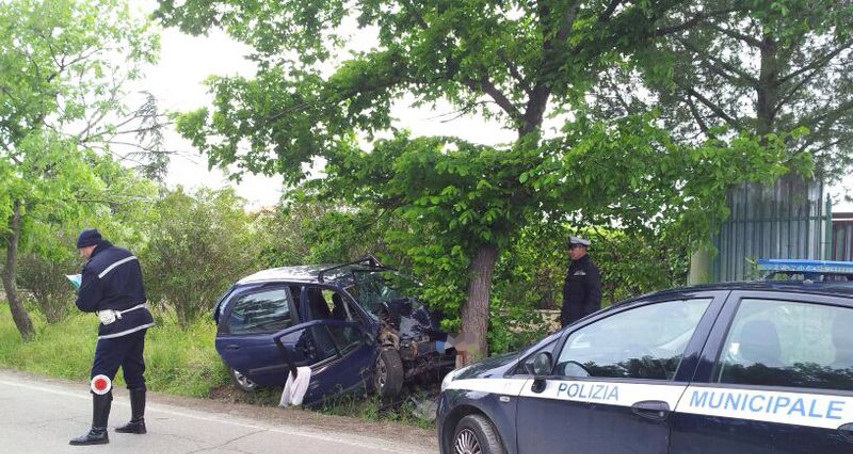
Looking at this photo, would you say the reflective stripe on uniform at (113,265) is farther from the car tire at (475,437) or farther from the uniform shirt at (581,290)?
the uniform shirt at (581,290)

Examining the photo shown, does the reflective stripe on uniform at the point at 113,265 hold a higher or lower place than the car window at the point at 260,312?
higher

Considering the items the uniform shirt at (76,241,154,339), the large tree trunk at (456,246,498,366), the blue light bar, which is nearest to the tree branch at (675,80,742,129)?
the large tree trunk at (456,246,498,366)

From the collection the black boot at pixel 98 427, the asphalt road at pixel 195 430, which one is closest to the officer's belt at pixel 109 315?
the black boot at pixel 98 427

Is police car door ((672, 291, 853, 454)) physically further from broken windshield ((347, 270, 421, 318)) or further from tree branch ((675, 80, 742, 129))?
tree branch ((675, 80, 742, 129))

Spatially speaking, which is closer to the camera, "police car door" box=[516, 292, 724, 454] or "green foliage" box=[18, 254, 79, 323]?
"police car door" box=[516, 292, 724, 454]

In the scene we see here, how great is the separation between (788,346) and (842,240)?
222 inches

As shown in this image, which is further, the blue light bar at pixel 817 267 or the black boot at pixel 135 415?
the black boot at pixel 135 415

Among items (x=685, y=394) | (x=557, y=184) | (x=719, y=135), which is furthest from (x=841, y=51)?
(x=685, y=394)

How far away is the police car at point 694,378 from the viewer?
3.15 metres

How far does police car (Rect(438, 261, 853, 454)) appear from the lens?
10.3 feet

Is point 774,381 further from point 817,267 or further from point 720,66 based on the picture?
point 720,66

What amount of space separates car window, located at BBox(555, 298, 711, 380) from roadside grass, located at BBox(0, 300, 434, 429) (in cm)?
340

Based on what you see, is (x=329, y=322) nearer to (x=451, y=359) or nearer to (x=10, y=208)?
(x=451, y=359)

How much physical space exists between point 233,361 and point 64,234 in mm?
8773
